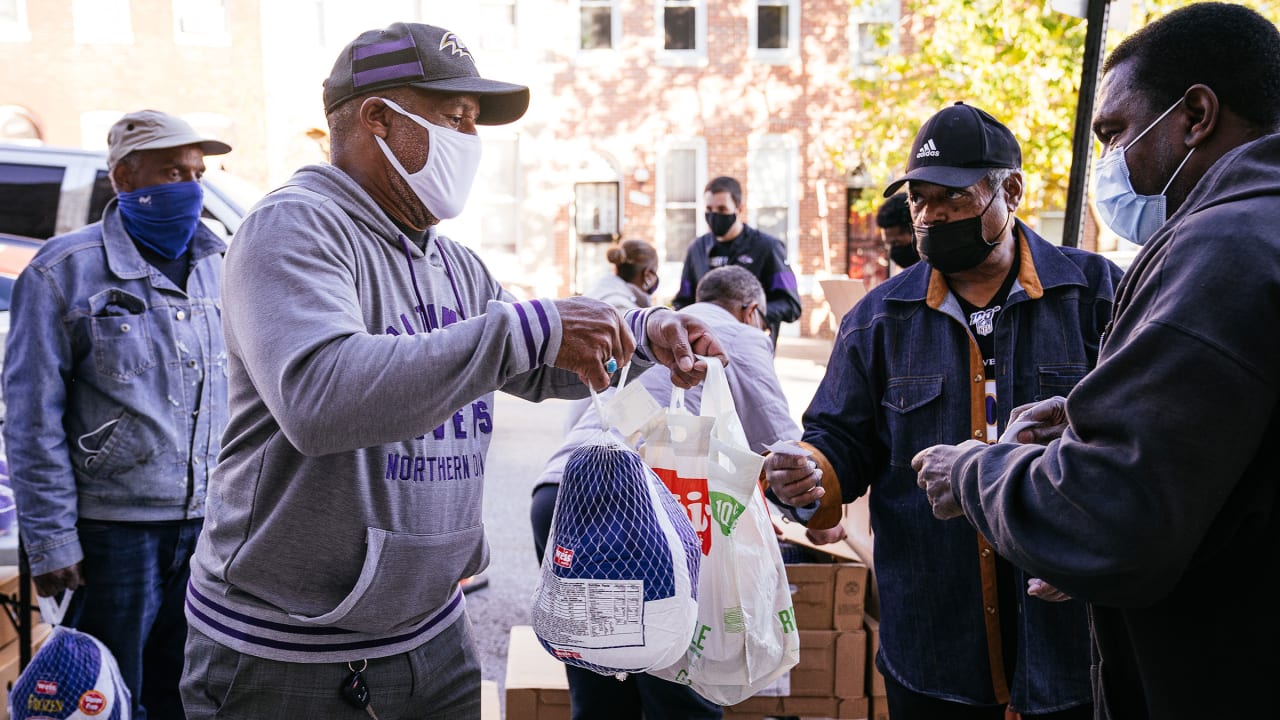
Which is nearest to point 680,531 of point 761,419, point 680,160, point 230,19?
point 761,419

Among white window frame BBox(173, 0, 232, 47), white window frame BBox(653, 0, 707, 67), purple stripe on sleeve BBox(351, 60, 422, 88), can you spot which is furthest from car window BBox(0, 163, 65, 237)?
white window frame BBox(173, 0, 232, 47)

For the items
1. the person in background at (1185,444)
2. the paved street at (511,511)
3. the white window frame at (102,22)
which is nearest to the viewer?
the person in background at (1185,444)

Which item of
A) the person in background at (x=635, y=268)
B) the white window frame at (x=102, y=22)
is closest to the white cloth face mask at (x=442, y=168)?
the person in background at (x=635, y=268)

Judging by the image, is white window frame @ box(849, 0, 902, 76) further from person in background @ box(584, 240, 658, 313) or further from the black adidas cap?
the black adidas cap

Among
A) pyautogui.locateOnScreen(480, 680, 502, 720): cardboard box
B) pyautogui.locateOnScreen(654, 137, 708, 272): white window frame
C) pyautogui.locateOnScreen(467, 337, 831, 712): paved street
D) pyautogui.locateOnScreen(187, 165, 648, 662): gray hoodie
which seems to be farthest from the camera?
pyautogui.locateOnScreen(654, 137, 708, 272): white window frame

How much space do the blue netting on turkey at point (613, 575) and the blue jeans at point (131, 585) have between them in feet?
6.90

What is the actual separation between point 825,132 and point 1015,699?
18.4m

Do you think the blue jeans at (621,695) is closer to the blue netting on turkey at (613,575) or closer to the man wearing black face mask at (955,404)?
the man wearing black face mask at (955,404)

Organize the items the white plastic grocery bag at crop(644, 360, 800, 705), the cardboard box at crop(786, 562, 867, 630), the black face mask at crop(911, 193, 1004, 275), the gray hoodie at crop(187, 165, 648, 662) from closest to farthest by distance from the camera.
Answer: the gray hoodie at crop(187, 165, 648, 662) → the white plastic grocery bag at crop(644, 360, 800, 705) → the black face mask at crop(911, 193, 1004, 275) → the cardboard box at crop(786, 562, 867, 630)

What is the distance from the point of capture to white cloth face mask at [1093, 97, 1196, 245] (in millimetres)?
1913

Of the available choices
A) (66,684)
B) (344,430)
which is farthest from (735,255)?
(344,430)

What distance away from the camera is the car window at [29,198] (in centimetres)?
606

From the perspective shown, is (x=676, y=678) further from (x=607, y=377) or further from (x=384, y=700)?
(x=607, y=377)

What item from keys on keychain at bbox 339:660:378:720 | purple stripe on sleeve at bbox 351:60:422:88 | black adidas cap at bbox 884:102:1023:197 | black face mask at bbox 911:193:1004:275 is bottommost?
keys on keychain at bbox 339:660:378:720
